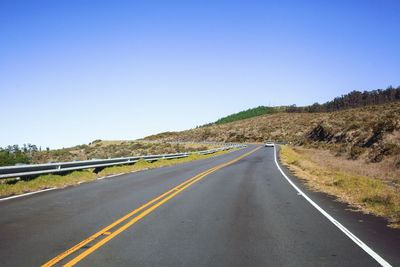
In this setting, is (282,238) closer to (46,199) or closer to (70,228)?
(70,228)

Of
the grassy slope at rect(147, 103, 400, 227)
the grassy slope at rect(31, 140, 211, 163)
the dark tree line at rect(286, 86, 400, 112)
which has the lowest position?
the grassy slope at rect(147, 103, 400, 227)

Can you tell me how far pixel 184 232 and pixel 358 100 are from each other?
174 m

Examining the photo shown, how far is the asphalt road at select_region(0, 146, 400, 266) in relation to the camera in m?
6.75

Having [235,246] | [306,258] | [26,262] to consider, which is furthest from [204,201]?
[26,262]

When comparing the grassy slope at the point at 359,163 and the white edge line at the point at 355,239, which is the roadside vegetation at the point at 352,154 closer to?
the grassy slope at the point at 359,163

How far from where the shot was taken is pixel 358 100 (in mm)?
171000

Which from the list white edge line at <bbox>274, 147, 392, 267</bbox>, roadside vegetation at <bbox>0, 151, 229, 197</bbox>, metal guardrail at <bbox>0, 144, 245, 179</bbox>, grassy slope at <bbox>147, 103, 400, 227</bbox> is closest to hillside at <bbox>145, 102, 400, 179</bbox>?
grassy slope at <bbox>147, 103, 400, 227</bbox>

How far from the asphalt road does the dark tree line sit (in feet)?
495

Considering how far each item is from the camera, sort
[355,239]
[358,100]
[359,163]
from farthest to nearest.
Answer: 1. [358,100]
2. [359,163]
3. [355,239]

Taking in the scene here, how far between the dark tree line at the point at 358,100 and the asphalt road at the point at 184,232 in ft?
495

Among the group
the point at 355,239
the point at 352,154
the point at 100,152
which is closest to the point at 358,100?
the point at 100,152

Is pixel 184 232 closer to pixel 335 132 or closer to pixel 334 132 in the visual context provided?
pixel 335 132

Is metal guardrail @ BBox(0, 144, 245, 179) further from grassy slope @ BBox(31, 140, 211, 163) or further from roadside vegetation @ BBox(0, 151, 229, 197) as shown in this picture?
grassy slope @ BBox(31, 140, 211, 163)

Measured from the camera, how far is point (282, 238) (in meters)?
8.20
